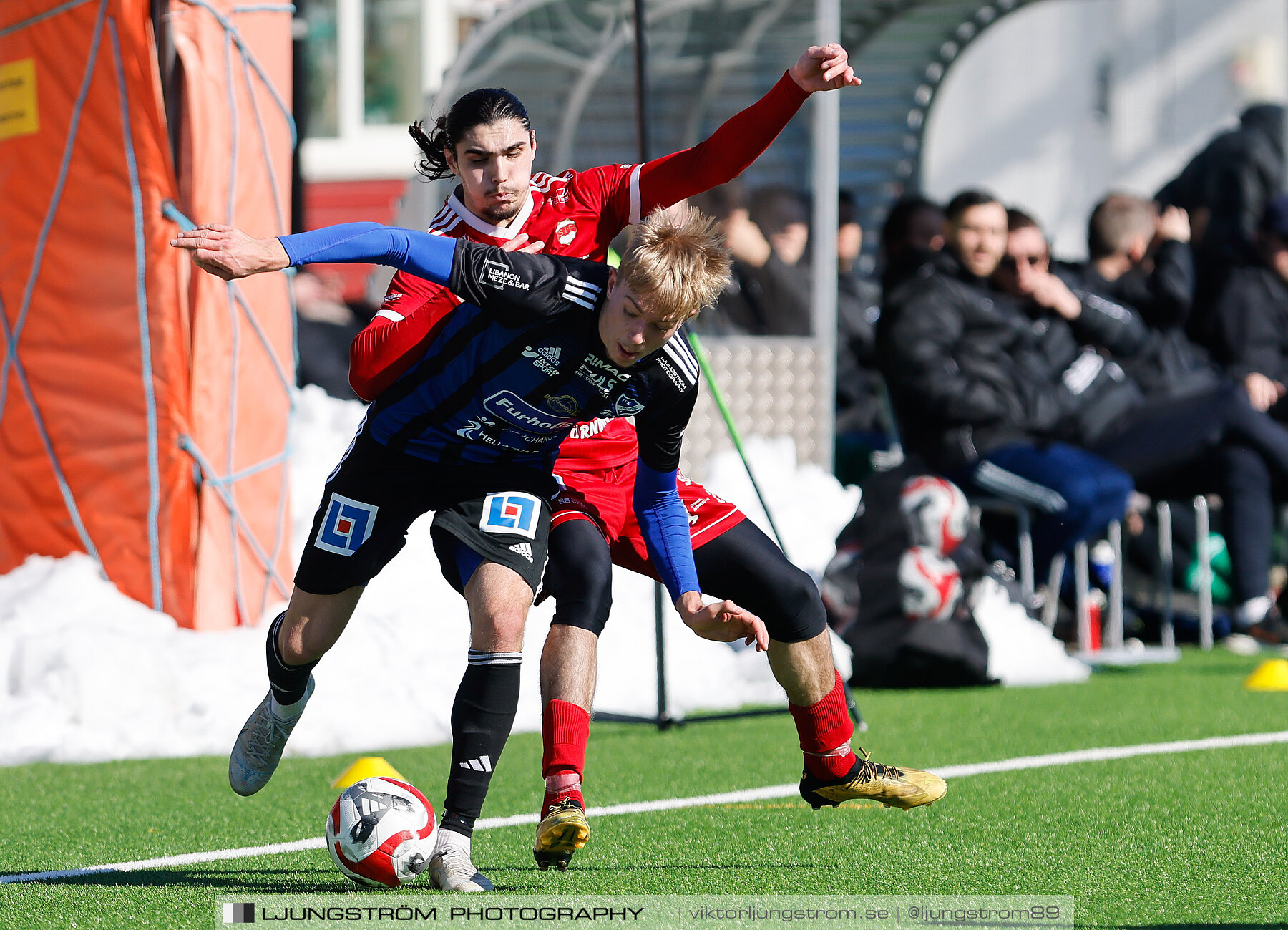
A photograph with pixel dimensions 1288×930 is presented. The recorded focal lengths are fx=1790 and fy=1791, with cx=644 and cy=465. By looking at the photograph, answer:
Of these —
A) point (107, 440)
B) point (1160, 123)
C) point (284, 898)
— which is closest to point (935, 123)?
point (1160, 123)

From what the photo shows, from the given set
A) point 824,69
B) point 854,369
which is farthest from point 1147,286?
point 824,69

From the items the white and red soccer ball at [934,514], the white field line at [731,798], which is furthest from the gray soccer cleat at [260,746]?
the white and red soccer ball at [934,514]

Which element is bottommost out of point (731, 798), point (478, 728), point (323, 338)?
point (731, 798)

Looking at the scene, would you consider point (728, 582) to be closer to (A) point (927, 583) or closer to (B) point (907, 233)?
(A) point (927, 583)

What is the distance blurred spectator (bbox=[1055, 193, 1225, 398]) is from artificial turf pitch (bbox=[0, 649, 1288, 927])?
2.93 metres

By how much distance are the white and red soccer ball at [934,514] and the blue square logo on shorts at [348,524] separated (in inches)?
157

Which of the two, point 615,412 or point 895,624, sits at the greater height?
point 615,412

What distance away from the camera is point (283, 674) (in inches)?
180

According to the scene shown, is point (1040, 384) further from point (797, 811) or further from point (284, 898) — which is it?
point (284, 898)

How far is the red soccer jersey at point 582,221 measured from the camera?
14.0 ft

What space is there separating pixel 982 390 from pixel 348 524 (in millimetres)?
4925

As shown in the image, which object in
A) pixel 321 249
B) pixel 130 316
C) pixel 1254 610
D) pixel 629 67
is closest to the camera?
pixel 321 249

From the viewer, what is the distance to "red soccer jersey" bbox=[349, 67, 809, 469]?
425cm

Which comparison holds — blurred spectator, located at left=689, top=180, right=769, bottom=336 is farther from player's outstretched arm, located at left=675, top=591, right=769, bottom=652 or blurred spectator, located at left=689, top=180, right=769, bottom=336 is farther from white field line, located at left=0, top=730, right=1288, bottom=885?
player's outstretched arm, located at left=675, top=591, right=769, bottom=652
